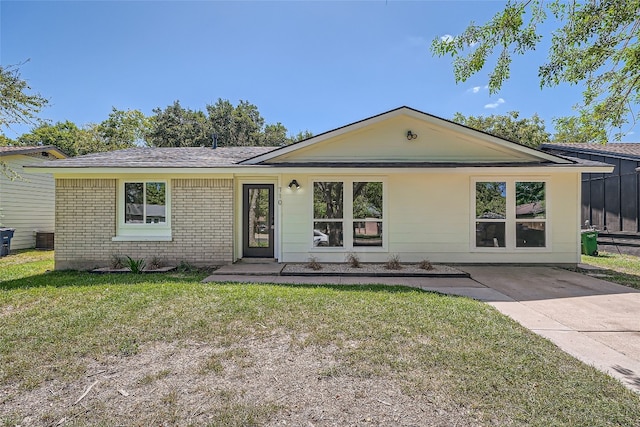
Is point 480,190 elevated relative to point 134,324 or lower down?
elevated

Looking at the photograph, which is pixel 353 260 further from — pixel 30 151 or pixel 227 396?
pixel 30 151

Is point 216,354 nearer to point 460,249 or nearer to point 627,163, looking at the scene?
point 460,249

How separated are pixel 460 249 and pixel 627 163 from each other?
30.3 feet

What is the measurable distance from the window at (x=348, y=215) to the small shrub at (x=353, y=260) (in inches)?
10.5

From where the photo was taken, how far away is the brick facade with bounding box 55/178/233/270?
9.41 metres

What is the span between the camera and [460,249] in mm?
9688

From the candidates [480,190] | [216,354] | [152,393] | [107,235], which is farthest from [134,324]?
[480,190]

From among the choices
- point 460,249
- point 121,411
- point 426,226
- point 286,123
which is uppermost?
point 286,123

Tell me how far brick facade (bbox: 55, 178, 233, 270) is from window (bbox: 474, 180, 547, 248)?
7.39m

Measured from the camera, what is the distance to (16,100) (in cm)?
664

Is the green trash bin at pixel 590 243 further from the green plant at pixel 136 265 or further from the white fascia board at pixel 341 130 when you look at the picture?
the green plant at pixel 136 265

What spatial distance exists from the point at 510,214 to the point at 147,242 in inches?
421

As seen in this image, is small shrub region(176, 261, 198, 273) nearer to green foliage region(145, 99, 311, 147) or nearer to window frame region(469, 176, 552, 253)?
window frame region(469, 176, 552, 253)

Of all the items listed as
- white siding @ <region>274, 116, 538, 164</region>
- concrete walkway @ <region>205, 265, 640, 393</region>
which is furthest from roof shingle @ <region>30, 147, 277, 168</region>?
concrete walkway @ <region>205, 265, 640, 393</region>
